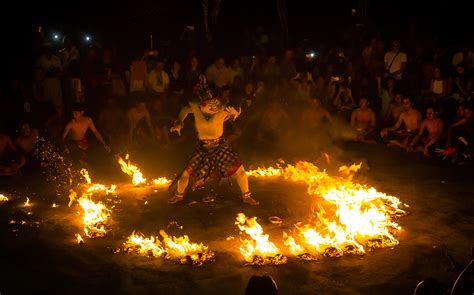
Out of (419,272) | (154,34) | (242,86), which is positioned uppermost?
(154,34)

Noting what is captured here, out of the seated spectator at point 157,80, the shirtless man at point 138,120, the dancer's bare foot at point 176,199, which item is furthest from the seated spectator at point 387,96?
the dancer's bare foot at point 176,199

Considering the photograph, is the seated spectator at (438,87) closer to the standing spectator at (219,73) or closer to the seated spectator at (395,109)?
the seated spectator at (395,109)

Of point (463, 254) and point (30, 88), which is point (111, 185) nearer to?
point (30, 88)

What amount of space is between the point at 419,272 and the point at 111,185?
5398 millimetres

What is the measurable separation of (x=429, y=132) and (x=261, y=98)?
12.8 ft

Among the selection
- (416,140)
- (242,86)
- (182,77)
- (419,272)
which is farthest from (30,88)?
(419,272)

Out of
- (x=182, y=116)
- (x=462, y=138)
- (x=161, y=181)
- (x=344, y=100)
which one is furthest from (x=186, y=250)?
(x=344, y=100)

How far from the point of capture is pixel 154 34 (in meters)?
17.1

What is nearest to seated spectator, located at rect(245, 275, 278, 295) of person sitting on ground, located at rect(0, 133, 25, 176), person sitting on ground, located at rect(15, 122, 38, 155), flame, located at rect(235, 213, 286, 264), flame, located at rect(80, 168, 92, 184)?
flame, located at rect(235, 213, 286, 264)

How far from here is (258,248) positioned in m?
6.18

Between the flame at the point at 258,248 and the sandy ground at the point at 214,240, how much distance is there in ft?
0.42

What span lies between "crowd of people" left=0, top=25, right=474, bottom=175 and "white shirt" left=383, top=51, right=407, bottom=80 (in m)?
0.03

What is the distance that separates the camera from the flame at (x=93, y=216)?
6949 millimetres

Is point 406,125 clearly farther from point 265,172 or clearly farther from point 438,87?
point 265,172
